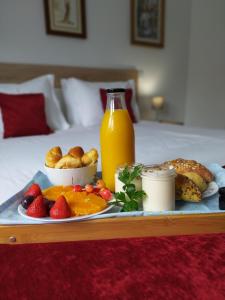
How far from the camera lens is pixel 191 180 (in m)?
0.82

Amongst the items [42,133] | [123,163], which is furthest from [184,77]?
[123,163]

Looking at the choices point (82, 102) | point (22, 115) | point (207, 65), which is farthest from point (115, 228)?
point (207, 65)

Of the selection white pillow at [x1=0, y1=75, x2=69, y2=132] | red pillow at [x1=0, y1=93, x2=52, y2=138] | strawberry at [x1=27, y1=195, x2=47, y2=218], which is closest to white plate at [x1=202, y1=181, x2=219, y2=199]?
strawberry at [x1=27, y1=195, x2=47, y2=218]

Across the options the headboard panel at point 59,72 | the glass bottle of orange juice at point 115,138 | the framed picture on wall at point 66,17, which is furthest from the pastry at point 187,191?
the framed picture on wall at point 66,17

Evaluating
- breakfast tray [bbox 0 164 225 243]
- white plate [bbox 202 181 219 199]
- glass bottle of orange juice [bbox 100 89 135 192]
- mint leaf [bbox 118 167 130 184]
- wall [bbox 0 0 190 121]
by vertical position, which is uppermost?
wall [bbox 0 0 190 121]

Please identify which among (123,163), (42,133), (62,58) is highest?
(62,58)

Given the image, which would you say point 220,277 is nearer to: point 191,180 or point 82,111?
point 191,180

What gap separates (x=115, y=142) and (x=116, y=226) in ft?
0.98

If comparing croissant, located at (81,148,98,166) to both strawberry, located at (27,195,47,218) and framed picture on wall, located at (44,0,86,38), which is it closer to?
strawberry, located at (27,195,47,218)

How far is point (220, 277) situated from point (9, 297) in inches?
15.8

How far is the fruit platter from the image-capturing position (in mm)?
702

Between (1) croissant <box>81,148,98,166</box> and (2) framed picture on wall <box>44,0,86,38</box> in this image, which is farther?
(2) framed picture on wall <box>44,0,86,38</box>

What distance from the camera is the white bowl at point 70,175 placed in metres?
0.87

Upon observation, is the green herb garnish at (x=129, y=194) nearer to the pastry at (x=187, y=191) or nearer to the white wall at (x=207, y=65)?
the pastry at (x=187, y=191)
